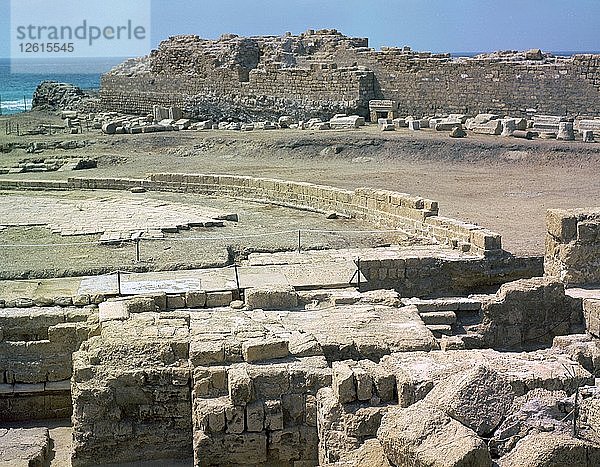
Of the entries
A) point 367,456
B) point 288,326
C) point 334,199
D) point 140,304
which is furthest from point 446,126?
point 367,456

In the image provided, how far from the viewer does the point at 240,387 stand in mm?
7953

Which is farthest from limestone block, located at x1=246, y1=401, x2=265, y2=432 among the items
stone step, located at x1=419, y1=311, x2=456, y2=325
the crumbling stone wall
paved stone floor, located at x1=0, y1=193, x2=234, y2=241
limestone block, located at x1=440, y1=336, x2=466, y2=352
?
paved stone floor, located at x1=0, y1=193, x2=234, y2=241

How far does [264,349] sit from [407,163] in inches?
641

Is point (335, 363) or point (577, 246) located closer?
point (335, 363)

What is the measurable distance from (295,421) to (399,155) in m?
17.2

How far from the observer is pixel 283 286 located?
36.5 ft

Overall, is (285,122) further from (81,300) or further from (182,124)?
(81,300)

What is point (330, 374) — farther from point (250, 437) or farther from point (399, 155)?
point (399, 155)

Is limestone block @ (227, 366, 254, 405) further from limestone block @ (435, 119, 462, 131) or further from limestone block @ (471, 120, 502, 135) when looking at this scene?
limestone block @ (435, 119, 462, 131)

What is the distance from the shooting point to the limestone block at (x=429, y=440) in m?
5.27

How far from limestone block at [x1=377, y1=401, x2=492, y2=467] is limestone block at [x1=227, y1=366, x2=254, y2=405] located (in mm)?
2272

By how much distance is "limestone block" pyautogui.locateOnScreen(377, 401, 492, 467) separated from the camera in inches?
208

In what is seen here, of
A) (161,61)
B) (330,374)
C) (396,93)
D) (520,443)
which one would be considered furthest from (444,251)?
(161,61)

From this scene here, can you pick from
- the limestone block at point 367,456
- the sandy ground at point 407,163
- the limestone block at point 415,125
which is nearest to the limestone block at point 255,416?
the limestone block at point 367,456
